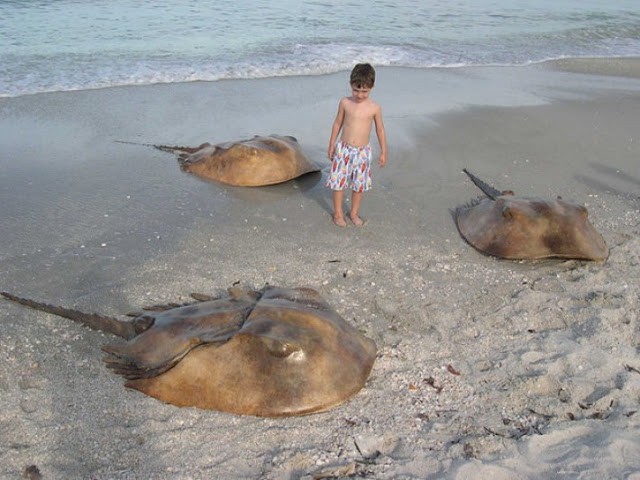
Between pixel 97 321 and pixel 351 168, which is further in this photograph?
pixel 351 168

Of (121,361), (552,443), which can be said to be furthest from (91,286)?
(552,443)

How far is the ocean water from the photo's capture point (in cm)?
941

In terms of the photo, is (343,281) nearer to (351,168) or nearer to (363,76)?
(351,168)

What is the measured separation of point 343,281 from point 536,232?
1.52 m

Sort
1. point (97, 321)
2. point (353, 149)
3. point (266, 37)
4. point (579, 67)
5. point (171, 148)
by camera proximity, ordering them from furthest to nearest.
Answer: point (266, 37) < point (579, 67) < point (171, 148) < point (353, 149) < point (97, 321)

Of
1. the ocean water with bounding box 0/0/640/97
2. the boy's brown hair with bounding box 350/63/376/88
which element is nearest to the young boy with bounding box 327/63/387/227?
the boy's brown hair with bounding box 350/63/376/88

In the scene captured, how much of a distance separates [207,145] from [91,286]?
7.94 ft

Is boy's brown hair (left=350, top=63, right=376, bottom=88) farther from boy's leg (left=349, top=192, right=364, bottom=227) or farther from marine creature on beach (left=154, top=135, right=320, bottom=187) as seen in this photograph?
marine creature on beach (left=154, top=135, right=320, bottom=187)

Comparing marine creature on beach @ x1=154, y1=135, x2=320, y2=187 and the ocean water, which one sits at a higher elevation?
the ocean water

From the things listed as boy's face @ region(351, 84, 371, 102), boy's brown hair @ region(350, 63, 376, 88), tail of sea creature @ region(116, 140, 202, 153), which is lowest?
tail of sea creature @ region(116, 140, 202, 153)

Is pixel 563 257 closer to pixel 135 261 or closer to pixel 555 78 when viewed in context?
pixel 135 261

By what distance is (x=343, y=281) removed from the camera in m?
4.30

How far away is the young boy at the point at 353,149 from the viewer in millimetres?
5004

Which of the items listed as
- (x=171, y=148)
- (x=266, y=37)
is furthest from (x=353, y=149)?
(x=266, y=37)
